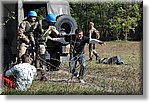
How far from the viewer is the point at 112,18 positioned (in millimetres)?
5320

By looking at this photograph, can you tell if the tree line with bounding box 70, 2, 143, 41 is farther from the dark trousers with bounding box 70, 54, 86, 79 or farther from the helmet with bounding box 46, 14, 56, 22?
the dark trousers with bounding box 70, 54, 86, 79

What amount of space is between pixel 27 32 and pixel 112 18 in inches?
47.1

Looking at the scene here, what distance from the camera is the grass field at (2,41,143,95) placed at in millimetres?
5258

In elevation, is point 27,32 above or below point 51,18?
below

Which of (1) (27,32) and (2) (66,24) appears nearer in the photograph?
(2) (66,24)

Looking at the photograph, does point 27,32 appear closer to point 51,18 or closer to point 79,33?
point 51,18

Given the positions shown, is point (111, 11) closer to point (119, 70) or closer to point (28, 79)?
point (119, 70)

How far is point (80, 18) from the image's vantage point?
17.3 ft

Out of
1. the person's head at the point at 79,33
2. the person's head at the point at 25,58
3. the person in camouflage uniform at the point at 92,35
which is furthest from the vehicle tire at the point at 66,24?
the person's head at the point at 25,58

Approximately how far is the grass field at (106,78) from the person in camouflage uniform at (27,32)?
0.50 m

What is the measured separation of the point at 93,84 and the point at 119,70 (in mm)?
408

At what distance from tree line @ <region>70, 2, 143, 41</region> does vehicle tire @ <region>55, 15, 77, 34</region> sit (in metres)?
0.07

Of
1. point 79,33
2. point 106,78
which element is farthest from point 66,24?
point 106,78

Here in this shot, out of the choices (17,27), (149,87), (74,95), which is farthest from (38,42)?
(149,87)
